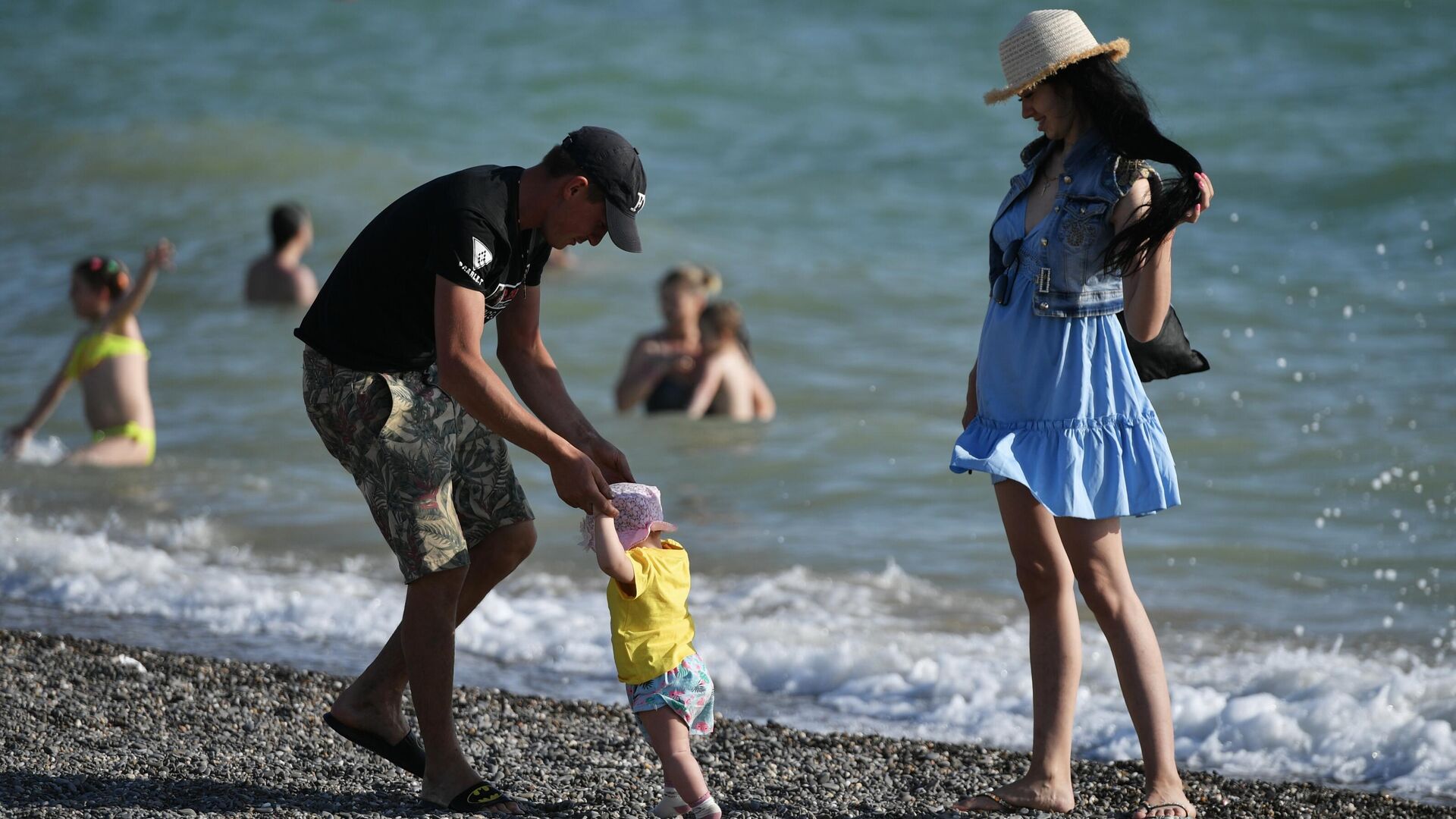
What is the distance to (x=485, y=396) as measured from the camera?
11.0 feet

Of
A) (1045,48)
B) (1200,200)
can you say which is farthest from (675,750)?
(1045,48)

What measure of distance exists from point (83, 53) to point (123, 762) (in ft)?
88.9

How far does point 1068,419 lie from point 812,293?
11.0 metres

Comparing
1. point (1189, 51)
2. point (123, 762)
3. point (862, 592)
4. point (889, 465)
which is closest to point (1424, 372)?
point (889, 465)

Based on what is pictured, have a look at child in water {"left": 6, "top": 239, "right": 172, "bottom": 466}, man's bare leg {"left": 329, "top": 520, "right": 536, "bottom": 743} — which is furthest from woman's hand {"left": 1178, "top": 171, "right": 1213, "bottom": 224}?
child in water {"left": 6, "top": 239, "right": 172, "bottom": 466}

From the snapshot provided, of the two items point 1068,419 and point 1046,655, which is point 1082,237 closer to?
point 1068,419

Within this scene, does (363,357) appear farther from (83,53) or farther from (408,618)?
(83,53)

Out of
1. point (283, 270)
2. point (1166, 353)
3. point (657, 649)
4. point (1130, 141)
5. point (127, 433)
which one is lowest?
point (657, 649)

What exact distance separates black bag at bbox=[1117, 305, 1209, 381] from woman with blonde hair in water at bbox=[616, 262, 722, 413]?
22.5 feet

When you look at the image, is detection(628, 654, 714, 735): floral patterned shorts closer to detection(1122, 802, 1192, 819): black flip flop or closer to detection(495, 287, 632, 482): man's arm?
detection(495, 287, 632, 482): man's arm

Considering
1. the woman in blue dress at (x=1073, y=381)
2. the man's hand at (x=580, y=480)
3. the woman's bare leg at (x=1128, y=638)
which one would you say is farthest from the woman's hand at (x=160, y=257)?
the woman's bare leg at (x=1128, y=638)

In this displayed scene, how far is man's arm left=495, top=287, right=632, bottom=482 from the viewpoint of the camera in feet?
12.4

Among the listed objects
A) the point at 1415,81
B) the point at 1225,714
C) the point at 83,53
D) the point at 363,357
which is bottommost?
the point at 1225,714

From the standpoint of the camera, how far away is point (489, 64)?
25.2 m
